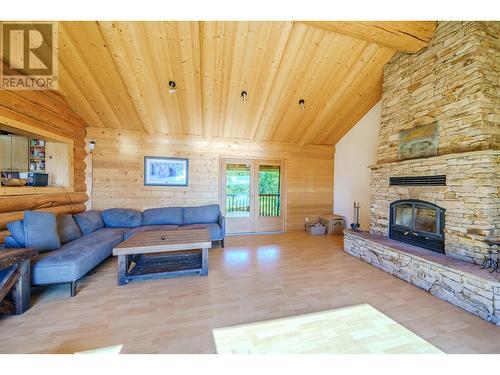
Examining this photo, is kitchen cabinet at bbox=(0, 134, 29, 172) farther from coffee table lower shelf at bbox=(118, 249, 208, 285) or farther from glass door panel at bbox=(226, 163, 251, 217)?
glass door panel at bbox=(226, 163, 251, 217)

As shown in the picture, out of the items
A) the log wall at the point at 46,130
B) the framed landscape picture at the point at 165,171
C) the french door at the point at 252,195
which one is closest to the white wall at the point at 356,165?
the french door at the point at 252,195

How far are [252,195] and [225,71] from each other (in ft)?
9.88

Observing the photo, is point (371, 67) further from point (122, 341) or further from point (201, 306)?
point (122, 341)

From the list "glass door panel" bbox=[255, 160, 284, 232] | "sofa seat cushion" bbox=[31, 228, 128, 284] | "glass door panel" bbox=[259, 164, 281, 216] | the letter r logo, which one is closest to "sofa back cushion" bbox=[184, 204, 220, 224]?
"glass door panel" bbox=[255, 160, 284, 232]

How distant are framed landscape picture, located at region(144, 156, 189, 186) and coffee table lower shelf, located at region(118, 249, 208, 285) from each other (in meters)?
2.05

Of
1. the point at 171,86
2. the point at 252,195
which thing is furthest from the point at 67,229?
the point at 252,195

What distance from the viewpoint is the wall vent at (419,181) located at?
259 centimetres

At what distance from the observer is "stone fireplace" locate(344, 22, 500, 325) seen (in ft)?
7.09

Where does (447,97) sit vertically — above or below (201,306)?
above
